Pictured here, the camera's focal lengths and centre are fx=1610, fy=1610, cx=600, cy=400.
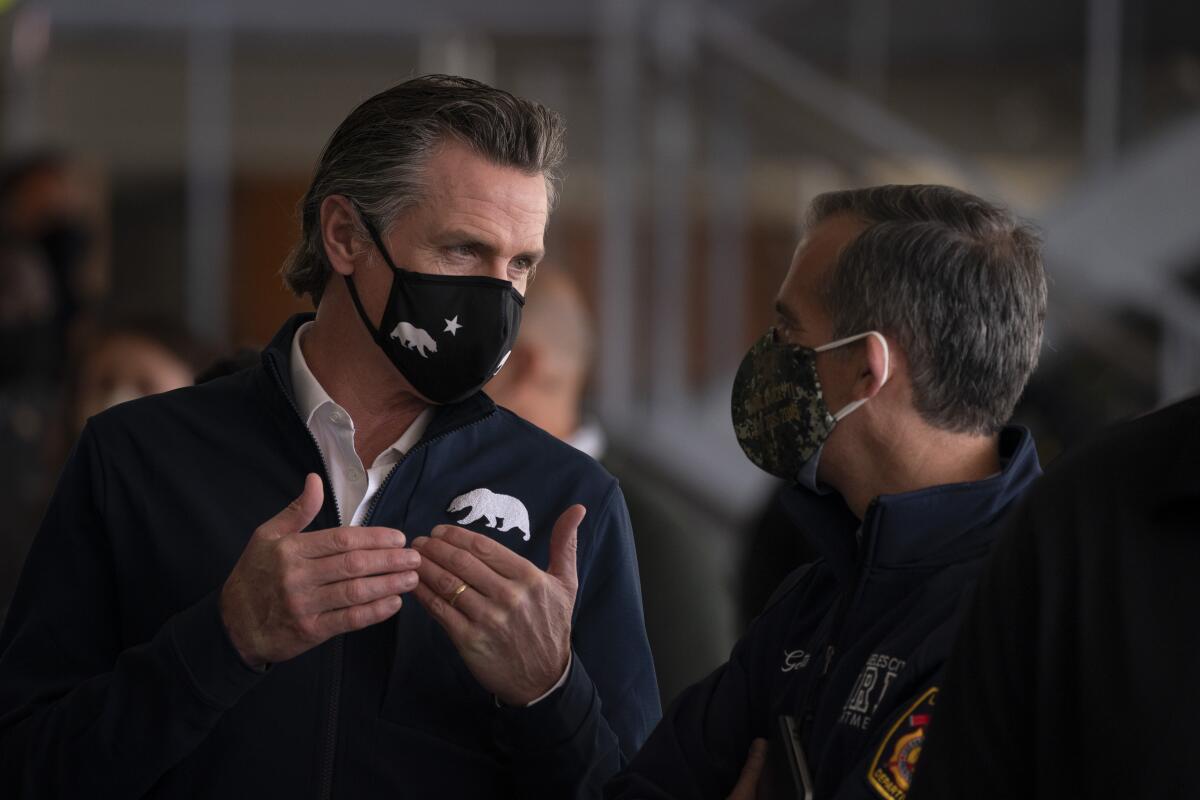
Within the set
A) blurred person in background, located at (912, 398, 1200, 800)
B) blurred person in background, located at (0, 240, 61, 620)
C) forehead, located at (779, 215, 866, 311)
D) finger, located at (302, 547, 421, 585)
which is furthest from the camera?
blurred person in background, located at (0, 240, 61, 620)

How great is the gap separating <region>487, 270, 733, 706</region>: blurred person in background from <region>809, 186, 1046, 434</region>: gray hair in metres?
0.89

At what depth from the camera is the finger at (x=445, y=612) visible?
204 cm

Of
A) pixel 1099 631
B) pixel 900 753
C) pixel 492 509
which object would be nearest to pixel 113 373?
pixel 492 509

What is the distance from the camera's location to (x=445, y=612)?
80.4 inches

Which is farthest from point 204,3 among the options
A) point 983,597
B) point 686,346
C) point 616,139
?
point 983,597

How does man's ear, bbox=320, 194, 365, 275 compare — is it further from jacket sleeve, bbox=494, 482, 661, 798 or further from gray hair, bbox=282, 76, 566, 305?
jacket sleeve, bbox=494, 482, 661, 798

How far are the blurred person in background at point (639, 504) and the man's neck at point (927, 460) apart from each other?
85cm

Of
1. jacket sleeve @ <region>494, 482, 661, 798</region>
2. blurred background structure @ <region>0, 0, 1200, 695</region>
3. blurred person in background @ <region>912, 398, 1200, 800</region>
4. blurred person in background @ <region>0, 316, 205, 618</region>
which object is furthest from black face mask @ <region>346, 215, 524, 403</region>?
blurred background structure @ <region>0, 0, 1200, 695</region>

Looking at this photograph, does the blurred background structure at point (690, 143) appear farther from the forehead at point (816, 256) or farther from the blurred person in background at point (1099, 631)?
the blurred person in background at point (1099, 631)

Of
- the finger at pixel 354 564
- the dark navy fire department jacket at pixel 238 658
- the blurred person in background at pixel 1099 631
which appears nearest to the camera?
the blurred person in background at pixel 1099 631

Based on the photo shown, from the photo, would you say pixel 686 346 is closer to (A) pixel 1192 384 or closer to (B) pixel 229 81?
(A) pixel 1192 384

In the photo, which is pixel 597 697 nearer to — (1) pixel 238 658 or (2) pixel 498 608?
(2) pixel 498 608

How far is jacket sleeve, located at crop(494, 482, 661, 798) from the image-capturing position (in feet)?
7.01

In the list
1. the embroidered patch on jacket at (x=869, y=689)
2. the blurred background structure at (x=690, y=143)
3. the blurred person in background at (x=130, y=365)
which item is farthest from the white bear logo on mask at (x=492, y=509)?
the blurred background structure at (x=690, y=143)
